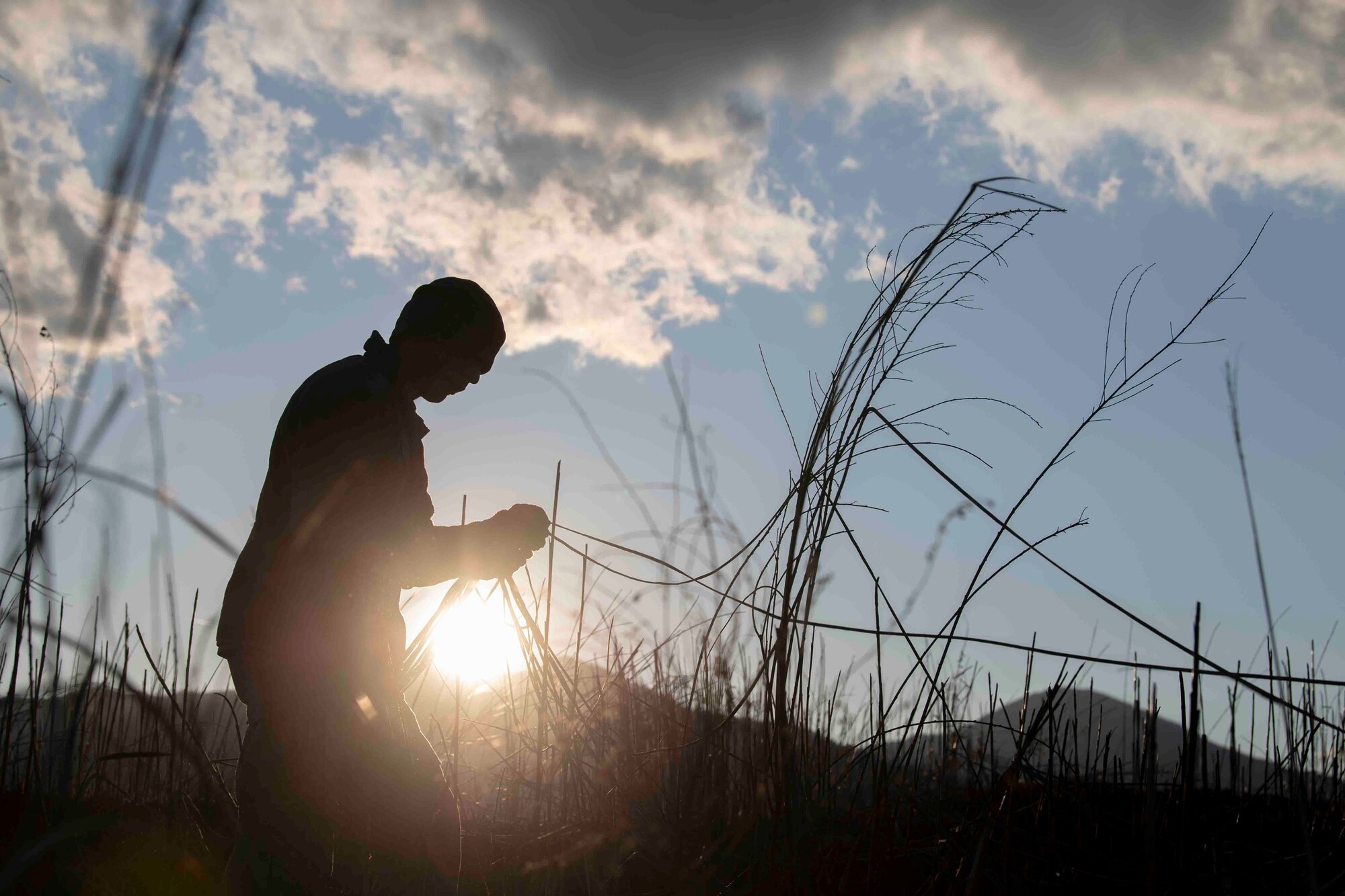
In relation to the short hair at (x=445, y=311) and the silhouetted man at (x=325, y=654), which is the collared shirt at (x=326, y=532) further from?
the short hair at (x=445, y=311)

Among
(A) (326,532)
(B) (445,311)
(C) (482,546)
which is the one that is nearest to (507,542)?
(C) (482,546)

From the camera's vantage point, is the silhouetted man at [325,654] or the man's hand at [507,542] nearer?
the silhouetted man at [325,654]

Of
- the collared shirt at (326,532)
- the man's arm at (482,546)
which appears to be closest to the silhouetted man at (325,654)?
the collared shirt at (326,532)

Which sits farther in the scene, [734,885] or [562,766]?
[562,766]

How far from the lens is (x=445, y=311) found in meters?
1.86

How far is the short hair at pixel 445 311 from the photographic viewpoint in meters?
1.86

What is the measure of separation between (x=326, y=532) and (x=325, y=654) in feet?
0.75

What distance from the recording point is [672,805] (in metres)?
2.14

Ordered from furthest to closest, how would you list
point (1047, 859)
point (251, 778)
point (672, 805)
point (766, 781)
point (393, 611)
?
point (672, 805)
point (393, 611)
point (251, 778)
point (1047, 859)
point (766, 781)

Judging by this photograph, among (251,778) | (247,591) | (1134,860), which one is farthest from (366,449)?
(1134,860)

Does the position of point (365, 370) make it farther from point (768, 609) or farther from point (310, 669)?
point (768, 609)

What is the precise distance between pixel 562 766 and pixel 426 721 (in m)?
1.00

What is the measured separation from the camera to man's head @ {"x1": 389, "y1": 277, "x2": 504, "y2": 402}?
6.11 feet

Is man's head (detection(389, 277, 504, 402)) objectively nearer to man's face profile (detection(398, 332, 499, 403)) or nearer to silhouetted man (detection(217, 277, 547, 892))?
man's face profile (detection(398, 332, 499, 403))
